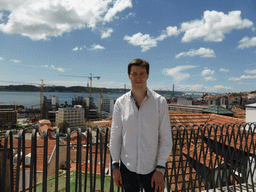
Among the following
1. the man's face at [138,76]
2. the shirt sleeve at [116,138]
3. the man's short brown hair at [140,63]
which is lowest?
the shirt sleeve at [116,138]

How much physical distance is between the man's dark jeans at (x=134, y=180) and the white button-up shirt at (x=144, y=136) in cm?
9

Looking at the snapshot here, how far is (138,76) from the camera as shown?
162 centimetres

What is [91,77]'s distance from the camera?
108 meters

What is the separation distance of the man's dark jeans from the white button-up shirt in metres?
0.09

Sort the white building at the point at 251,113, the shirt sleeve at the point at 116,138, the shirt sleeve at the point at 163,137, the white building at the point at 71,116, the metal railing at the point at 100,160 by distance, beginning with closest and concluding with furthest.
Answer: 1. the shirt sleeve at the point at 163,137
2. the shirt sleeve at the point at 116,138
3. the metal railing at the point at 100,160
4. the white building at the point at 251,113
5. the white building at the point at 71,116

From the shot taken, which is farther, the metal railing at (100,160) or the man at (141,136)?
the metal railing at (100,160)

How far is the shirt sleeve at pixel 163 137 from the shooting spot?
1562 mm

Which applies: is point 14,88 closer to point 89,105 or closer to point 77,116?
point 89,105

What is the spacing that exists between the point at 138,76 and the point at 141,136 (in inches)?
23.3

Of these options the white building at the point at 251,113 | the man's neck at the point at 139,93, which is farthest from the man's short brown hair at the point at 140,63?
the white building at the point at 251,113

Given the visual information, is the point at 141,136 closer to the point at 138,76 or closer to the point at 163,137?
the point at 163,137

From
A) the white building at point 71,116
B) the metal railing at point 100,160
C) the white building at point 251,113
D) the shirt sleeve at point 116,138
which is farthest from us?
the white building at point 71,116

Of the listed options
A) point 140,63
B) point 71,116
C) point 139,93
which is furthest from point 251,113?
point 71,116

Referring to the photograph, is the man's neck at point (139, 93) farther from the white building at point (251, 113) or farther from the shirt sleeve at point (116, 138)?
the white building at point (251, 113)
